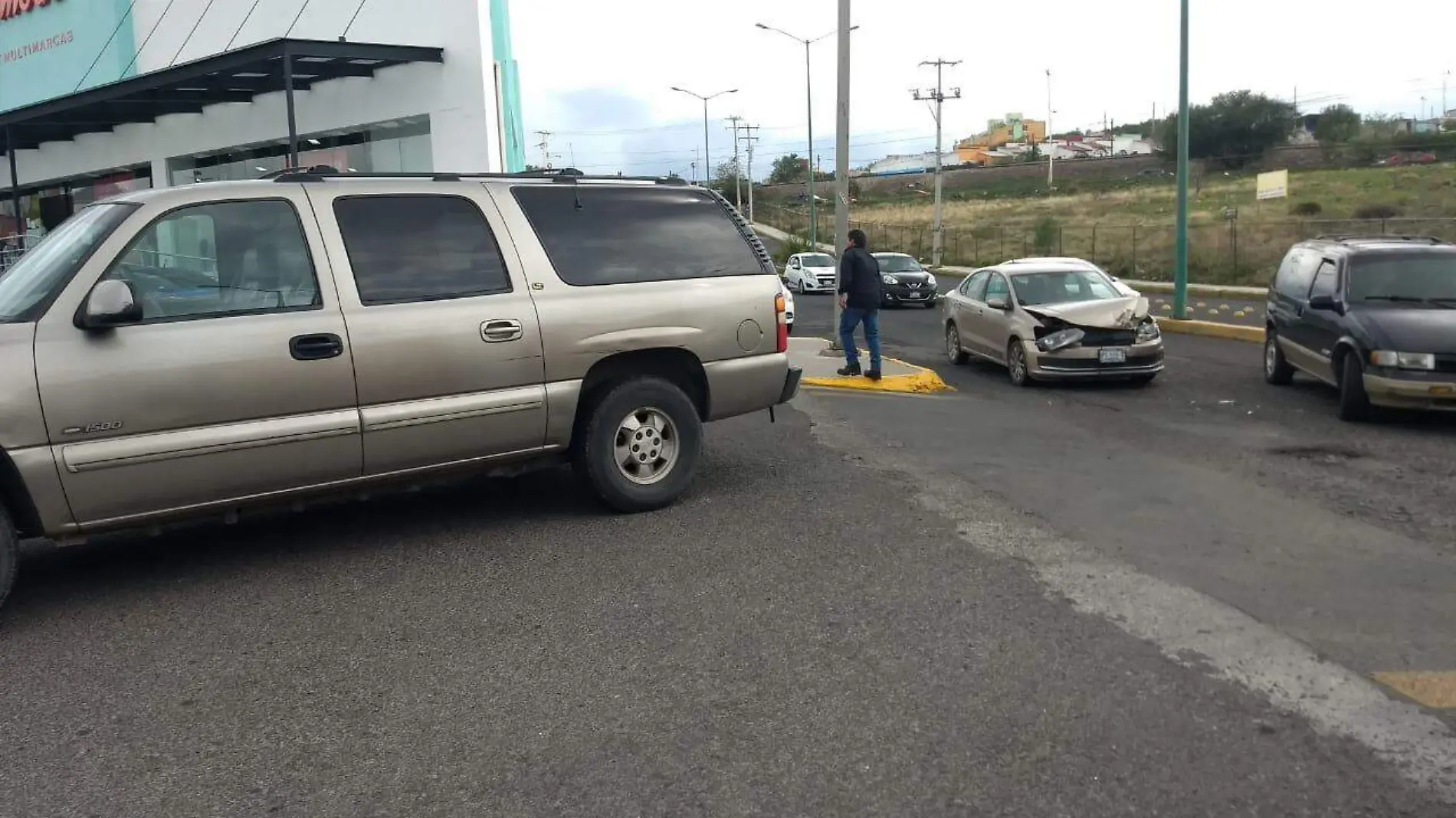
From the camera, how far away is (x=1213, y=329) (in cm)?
2056

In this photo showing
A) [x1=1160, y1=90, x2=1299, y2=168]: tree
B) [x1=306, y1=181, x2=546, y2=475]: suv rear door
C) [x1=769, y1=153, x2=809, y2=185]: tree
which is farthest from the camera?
[x1=769, y1=153, x2=809, y2=185]: tree

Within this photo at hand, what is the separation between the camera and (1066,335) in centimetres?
1362

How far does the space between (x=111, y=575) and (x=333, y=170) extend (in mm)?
2474

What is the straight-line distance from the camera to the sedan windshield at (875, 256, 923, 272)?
31031 mm

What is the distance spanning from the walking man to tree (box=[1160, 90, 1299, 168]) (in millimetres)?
85363

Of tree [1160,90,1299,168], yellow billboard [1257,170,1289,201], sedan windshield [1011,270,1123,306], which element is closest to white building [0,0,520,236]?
sedan windshield [1011,270,1123,306]

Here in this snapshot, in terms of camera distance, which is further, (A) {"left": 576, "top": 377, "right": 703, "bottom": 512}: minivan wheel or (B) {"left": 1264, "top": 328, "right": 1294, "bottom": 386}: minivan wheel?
(B) {"left": 1264, "top": 328, "right": 1294, "bottom": 386}: minivan wheel

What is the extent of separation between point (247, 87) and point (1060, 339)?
18.0 m

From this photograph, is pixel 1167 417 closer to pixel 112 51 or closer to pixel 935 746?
pixel 935 746

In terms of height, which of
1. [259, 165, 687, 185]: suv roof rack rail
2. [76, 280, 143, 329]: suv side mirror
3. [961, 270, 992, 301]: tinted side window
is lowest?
[961, 270, 992, 301]: tinted side window

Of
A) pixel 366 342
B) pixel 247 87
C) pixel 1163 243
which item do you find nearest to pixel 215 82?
pixel 247 87

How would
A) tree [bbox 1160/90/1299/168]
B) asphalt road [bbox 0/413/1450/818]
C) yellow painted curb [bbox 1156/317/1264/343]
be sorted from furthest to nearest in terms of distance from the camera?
tree [bbox 1160/90/1299/168] → yellow painted curb [bbox 1156/317/1264/343] → asphalt road [bbox 0/413/1450/818]

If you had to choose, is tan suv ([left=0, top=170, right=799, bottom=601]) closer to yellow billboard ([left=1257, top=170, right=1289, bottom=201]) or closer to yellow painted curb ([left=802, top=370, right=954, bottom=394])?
yellow painted curb ([left=802, top=370, right=954, bottom=394])

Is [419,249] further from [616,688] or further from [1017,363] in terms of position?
[1017,363]
